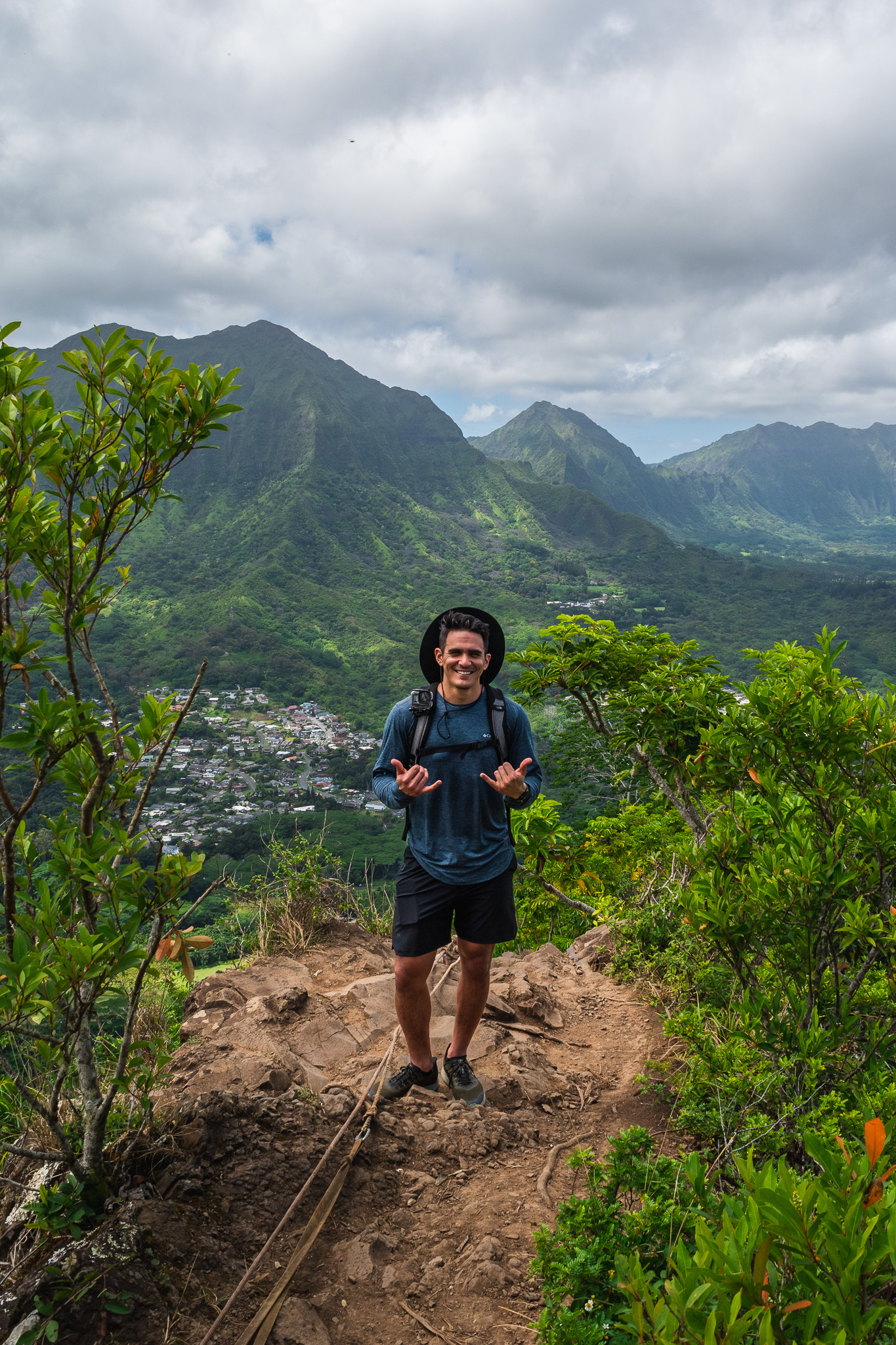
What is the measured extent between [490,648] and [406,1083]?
191cm

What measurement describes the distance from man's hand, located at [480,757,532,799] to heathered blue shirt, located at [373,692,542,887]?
10 cm

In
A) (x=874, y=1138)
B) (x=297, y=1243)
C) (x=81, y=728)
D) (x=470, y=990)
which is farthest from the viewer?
(x=470, y=990)

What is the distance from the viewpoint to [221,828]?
140 ft

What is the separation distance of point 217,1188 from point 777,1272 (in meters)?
1.86

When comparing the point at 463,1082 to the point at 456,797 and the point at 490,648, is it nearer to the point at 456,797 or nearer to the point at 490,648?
the point at 456,797

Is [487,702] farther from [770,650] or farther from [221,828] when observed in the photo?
[221,828]

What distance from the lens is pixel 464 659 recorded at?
2.67 m

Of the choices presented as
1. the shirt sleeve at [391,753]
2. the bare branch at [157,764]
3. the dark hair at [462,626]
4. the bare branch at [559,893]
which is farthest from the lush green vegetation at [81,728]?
the bare branch at [559,893]

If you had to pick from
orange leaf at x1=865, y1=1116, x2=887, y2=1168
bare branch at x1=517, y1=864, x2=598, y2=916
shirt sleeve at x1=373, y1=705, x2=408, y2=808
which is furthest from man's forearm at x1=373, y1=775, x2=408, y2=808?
bare branch at x1=517, y1=864, x2=598, y2=916

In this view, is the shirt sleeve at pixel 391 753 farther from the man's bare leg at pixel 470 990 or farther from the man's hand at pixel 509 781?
the man's bare leg at pixel 470 990

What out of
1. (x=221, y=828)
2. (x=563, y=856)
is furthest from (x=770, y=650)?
→ (x=221, y=828)

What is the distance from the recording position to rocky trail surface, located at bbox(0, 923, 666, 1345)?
1773mm

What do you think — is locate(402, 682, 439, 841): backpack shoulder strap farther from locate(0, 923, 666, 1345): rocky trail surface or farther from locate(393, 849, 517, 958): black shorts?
locate(0, 923, 666, 1345): rocky trail surface

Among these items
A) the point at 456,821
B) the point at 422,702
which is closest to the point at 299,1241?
the point at 456,821
